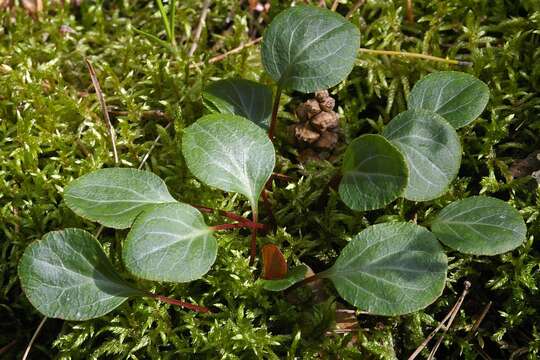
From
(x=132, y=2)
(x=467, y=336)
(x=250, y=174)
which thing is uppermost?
(x=132, y=2)

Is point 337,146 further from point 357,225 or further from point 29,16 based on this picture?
point 29,16

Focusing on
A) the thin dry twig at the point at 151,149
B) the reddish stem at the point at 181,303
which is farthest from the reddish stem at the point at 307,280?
the thin dry twig at the point at 151,149

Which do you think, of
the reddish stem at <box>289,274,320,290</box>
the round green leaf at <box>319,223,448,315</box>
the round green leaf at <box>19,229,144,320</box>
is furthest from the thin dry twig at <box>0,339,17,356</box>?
the round green leaf at <box>319,223,448,315</box>

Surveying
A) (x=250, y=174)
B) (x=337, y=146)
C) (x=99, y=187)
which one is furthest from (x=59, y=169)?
(x=337, y=146)

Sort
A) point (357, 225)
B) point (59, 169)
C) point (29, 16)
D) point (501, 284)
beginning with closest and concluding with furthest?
1. point (501, 284)
2. point (357, 225)
3. point (59, 169)
4. point (29, 16)

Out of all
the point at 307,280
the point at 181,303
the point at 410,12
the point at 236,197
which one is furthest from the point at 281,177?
the point at 410,12
